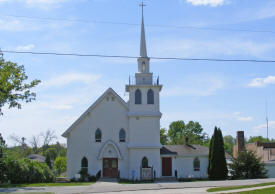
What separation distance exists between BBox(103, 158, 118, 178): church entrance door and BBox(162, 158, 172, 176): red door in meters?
5.04

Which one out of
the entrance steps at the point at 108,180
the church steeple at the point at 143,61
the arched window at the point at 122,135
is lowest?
the entrance steps at the point at 108,180

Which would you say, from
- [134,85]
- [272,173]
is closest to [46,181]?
[134,85]

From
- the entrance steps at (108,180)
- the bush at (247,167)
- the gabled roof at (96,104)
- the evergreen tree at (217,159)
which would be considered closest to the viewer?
the entrance steps at (108,180)

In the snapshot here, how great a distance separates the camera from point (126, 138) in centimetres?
3472

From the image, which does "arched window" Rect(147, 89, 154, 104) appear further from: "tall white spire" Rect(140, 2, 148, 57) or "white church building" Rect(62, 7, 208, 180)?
"tall white spire" Rect(140, 2, 148, 57)

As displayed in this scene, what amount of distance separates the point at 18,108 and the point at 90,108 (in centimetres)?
730

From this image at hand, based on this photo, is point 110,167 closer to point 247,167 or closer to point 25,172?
point 25,172

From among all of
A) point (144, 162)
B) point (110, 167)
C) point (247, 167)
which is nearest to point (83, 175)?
point (110, 167)

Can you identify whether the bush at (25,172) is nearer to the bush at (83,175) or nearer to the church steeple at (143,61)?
the bush at (83,175)

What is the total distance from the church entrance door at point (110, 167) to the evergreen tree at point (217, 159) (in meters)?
9.29

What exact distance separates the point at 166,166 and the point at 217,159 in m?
5.34

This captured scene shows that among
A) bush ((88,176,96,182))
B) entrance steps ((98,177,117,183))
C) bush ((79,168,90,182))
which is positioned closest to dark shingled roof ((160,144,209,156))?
entrance steps ((98,177,117,183))

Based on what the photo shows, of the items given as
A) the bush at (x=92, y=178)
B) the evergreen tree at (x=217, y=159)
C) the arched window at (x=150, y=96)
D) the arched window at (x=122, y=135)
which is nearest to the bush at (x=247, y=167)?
the evergreen tree at (x=217, y=159)

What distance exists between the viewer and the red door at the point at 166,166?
35.6 meters
